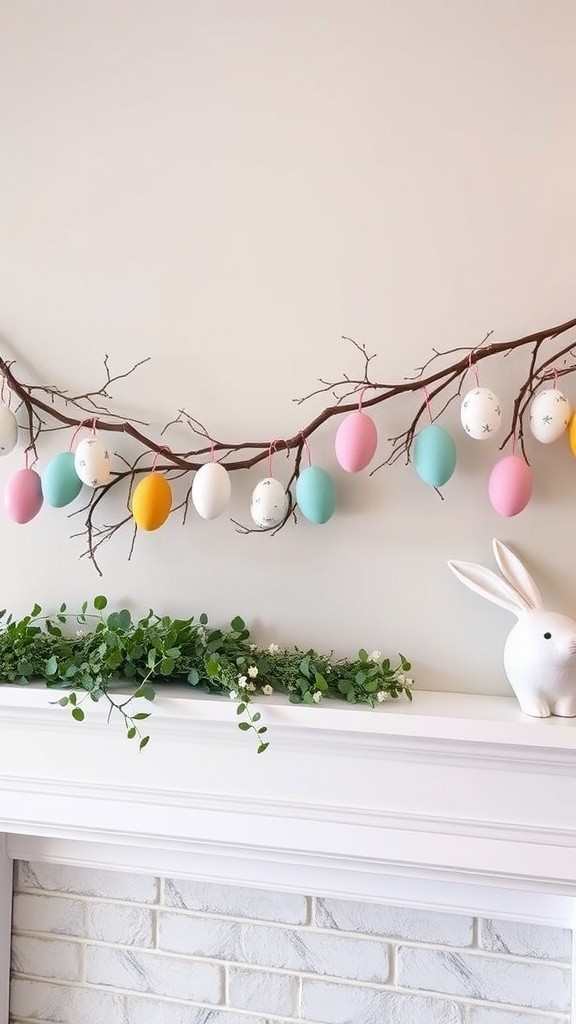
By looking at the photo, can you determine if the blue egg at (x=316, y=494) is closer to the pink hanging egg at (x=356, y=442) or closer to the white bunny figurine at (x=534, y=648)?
the pink hanging egg at (x=356, y=442)

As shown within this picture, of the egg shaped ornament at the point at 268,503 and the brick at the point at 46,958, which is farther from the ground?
the egg shaped ornament at the point at 268,503

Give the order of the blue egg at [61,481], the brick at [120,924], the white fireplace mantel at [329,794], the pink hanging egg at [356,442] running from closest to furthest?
the white fireplace mantel at [329,794], the pink hanging egg at [356,442], the blue egg at [61,481], the brick at [120,924]

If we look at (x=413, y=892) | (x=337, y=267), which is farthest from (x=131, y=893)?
(x=337, y=267)

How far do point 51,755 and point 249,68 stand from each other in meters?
1.15

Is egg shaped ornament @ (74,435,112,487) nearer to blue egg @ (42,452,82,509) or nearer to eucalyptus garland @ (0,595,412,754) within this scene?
blue egg @ (42,452,82,509)

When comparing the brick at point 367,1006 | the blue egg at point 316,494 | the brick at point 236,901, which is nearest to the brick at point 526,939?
the brick at point 367,1006

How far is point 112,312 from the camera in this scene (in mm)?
1334

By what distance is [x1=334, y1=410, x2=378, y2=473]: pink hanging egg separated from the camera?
1122 mm

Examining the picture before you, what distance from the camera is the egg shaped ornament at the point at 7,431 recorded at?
125 centimetres

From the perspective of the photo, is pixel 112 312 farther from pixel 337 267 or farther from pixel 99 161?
pixel 337 267

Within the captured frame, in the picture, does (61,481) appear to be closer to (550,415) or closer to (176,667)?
(176,667)

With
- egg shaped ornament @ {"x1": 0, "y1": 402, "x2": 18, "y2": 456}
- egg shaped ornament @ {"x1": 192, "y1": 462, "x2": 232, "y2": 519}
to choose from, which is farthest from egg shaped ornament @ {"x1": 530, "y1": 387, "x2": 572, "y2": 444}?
egg shaped ornament @ {"x1": 0, "y1": 402, "x2": 18, "y2": 456}

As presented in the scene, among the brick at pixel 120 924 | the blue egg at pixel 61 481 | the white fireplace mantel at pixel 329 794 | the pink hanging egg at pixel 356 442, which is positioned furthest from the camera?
the brick at pixel 120 924

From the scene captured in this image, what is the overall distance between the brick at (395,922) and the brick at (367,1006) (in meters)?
0.09
